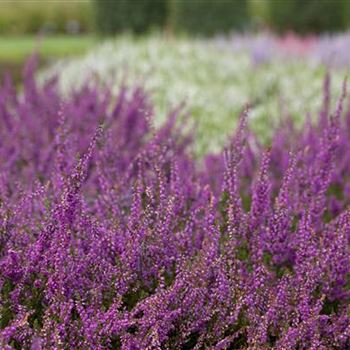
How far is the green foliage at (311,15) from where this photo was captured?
57.9 ft

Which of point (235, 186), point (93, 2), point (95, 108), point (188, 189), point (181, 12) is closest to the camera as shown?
point (235, 186)

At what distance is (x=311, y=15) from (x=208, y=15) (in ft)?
14.7

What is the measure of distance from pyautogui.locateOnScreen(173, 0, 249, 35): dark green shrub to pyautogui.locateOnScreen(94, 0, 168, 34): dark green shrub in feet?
2.55

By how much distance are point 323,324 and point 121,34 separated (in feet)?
43.3

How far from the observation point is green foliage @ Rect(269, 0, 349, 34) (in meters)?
17.6

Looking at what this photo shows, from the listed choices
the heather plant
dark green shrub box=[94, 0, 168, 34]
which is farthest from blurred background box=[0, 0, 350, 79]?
the heather plant

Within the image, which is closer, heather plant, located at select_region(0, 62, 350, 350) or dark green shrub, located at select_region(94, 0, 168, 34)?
heather plant, located at select_region(0, 62, 350, 350)

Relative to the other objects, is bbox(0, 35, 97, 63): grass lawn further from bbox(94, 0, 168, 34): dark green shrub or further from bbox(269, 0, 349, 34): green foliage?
bbox(269, 0, 349, 34): green foliage

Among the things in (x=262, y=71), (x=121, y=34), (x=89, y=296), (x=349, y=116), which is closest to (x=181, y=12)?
(x=121, y=34)

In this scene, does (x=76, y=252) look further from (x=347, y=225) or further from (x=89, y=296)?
(x=347, y=225)

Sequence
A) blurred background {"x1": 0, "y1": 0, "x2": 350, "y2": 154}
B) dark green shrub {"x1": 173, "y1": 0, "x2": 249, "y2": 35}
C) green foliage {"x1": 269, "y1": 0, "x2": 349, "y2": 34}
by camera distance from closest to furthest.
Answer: blurred background {"x1": 0, "y1": 0, "x2": 350, "y2": 154}, dark green shrub {"x1": 173, "y1": 0, "x2": 249, "y2": 35}, green foliage {"x1": 269, "y1": 0, "x2": 349, "y2": 34}

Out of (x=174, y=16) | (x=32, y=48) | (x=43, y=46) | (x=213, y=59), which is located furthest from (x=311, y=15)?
(x=213, y=59)

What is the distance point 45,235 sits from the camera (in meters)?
2.28

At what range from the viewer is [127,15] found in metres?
14.9
